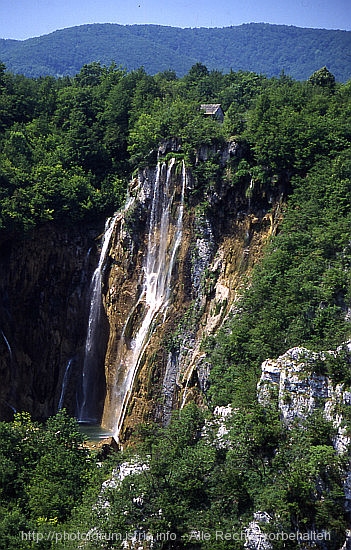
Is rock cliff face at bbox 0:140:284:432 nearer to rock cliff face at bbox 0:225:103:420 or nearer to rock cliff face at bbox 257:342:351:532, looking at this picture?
rock cliff face at bbox 0:225:103:420

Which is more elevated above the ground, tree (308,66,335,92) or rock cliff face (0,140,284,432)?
tree (308,66,335,92)

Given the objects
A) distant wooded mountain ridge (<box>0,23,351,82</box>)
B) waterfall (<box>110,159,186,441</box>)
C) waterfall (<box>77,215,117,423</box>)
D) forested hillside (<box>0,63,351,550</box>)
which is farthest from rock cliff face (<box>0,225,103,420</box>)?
distant wooded mountain ridge (<box>0,23,351,82</box>)

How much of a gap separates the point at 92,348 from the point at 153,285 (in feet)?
11.9

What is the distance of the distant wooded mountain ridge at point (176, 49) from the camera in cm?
12138

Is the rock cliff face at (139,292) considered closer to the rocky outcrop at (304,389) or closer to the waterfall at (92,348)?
the waterfall at (92,348)

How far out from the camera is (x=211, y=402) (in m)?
21.9

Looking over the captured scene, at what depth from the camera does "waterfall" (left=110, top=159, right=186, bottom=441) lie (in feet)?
93.8

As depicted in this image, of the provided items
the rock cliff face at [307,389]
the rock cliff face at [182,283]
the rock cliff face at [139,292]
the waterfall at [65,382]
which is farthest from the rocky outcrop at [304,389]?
the waterfall at [65,382]

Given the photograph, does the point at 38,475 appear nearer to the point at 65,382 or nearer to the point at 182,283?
the point at 182,283

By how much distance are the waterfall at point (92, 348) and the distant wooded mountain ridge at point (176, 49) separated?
84.2 metres

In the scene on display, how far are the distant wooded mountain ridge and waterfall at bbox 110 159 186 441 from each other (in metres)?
83.8

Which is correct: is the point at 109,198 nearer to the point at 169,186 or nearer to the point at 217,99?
the point at 169,186

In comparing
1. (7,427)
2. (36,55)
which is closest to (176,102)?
(7,427)

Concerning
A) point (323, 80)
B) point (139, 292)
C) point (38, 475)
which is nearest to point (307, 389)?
point (38, 475)
